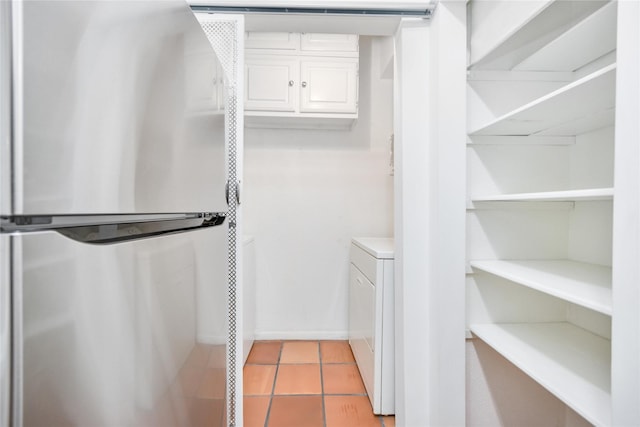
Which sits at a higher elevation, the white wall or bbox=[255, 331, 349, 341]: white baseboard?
the white wall

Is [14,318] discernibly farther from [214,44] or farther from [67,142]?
[214,44]

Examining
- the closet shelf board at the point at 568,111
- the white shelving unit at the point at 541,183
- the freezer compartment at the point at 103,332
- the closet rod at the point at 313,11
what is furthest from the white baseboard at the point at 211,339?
the closet rod at the point at 313,11

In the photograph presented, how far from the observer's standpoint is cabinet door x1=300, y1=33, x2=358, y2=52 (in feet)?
7.71

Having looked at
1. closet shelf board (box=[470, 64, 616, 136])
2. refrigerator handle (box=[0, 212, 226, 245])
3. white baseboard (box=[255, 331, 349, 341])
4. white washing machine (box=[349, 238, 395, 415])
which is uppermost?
closet shelf board (box=[470, 64, 616, 136])

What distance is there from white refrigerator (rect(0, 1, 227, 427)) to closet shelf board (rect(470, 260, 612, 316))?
962mm

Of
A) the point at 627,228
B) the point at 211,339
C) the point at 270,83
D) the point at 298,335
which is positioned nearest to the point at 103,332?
the point at 211,339

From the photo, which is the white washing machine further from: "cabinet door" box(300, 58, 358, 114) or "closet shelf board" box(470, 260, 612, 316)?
"cabinet door" box(300, 58, 358, 114)

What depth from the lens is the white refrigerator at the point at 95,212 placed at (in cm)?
36

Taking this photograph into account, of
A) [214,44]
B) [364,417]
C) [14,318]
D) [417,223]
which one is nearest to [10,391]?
[14,318]

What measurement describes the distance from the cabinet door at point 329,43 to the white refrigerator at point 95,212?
1745mm

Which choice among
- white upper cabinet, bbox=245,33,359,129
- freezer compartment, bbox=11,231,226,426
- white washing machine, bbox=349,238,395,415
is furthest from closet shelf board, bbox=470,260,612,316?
white upper cabinet, bbox=245,33,359,129

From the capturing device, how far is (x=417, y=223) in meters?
1.42

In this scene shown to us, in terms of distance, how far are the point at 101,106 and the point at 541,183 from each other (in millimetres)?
1536

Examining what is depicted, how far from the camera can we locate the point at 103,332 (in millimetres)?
479
